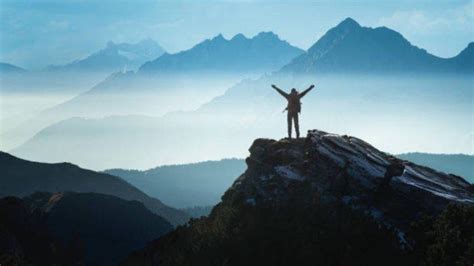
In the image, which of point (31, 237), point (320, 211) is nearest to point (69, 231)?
point (31, 237)

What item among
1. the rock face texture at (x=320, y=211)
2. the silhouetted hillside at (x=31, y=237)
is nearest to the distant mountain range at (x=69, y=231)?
the silhouetted hillside at (x=31, y=237)

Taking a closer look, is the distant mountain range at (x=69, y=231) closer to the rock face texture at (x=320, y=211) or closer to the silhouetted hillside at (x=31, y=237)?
the silhouetted hillside at (x=31, y=237)

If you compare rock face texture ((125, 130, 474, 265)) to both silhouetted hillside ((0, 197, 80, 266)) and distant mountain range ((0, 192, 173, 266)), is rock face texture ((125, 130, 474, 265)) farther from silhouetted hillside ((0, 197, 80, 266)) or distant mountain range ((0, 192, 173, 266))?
distant mountain range ((0, 192, 173, 266))

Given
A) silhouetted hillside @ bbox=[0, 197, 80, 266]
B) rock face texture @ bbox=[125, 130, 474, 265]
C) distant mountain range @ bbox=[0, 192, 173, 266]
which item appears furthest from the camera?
distant mountain range @ bbox=[0, 192, 173, 266]

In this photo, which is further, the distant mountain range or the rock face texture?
the distant mountain range

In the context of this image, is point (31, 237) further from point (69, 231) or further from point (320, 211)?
point (320, 211)

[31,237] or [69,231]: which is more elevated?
[69,231]

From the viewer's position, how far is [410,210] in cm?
4625

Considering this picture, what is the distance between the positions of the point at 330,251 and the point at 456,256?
8188 millimetres

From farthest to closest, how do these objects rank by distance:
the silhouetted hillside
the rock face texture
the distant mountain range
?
1. the distant mountain range
2. the silhouetted hillside
3. the rock face texture

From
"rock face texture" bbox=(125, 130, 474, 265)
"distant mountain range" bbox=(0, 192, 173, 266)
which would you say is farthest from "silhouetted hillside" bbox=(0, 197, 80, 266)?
"rock face texture" bbox=(125, 130, 474, 265)

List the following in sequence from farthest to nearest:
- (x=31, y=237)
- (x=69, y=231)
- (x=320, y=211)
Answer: (x=69, y=231), (x=31, y=237), (x=320, y=211)

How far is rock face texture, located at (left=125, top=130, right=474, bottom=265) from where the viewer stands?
135 feet

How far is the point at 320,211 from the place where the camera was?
150 ft
